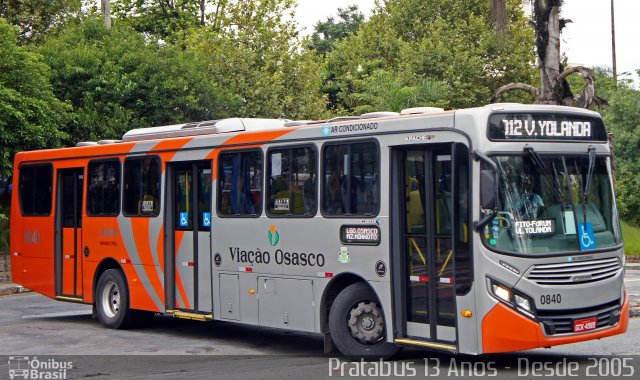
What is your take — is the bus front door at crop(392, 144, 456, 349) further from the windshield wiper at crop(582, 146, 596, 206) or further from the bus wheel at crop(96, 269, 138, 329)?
the bus wheel at crop(96, 269, 138, 329)

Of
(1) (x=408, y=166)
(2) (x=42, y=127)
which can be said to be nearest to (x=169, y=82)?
(2) (x=42, y=127)

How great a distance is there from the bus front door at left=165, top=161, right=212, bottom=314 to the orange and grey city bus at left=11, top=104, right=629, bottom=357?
0.03 metres

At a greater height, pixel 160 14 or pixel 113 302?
pixel 160 14

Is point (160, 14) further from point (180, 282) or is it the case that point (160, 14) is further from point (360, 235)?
point (360, 235)

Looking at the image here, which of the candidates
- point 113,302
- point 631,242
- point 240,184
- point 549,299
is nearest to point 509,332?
point 549,299

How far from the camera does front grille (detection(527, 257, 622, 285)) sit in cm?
1064

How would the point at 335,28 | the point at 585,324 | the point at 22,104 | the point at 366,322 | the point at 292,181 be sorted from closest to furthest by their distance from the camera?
the point at 585,324, the point at 366,322, the point at 292,181, the point at 22,104, the point at 335,28

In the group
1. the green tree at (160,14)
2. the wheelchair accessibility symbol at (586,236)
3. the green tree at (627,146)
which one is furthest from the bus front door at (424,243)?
the green tree at (160,14)

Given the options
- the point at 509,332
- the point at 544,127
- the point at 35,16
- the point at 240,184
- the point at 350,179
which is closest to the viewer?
the point at 509,332

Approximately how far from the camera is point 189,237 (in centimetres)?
1515

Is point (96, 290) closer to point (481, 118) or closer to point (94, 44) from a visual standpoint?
point (481, 118)

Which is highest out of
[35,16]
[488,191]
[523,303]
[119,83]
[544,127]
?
[35,16]

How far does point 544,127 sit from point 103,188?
865 centimetres

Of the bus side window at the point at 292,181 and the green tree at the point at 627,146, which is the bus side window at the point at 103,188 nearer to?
the bus side window at the point at 292,181
